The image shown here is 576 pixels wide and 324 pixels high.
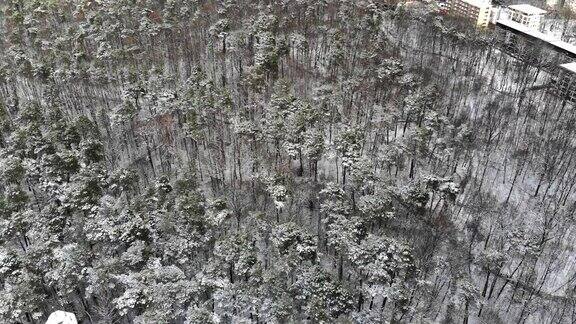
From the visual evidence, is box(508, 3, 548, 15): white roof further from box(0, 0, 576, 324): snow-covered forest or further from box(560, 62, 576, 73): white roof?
box(560, 62, 576, 73): white roof

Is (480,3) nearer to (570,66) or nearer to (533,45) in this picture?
(533,45)

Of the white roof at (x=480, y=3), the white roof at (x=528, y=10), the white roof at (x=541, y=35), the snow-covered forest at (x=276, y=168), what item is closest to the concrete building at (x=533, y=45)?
the white roof at (x=541, y=35)

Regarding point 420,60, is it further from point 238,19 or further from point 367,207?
point 367,207

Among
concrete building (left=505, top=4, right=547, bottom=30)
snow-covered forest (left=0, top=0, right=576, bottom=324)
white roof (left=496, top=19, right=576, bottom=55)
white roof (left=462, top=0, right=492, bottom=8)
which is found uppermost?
white roof (left=462, top=0, right=492, bottom=8)

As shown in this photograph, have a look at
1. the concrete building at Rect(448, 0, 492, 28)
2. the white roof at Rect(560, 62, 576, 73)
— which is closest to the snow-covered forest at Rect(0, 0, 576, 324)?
the white roof at Rect(560, 62, 576, 73)

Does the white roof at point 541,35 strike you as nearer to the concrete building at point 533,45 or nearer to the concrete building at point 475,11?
the concrete building at point 533,45

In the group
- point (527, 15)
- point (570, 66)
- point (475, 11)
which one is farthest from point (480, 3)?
point (570, 66)
